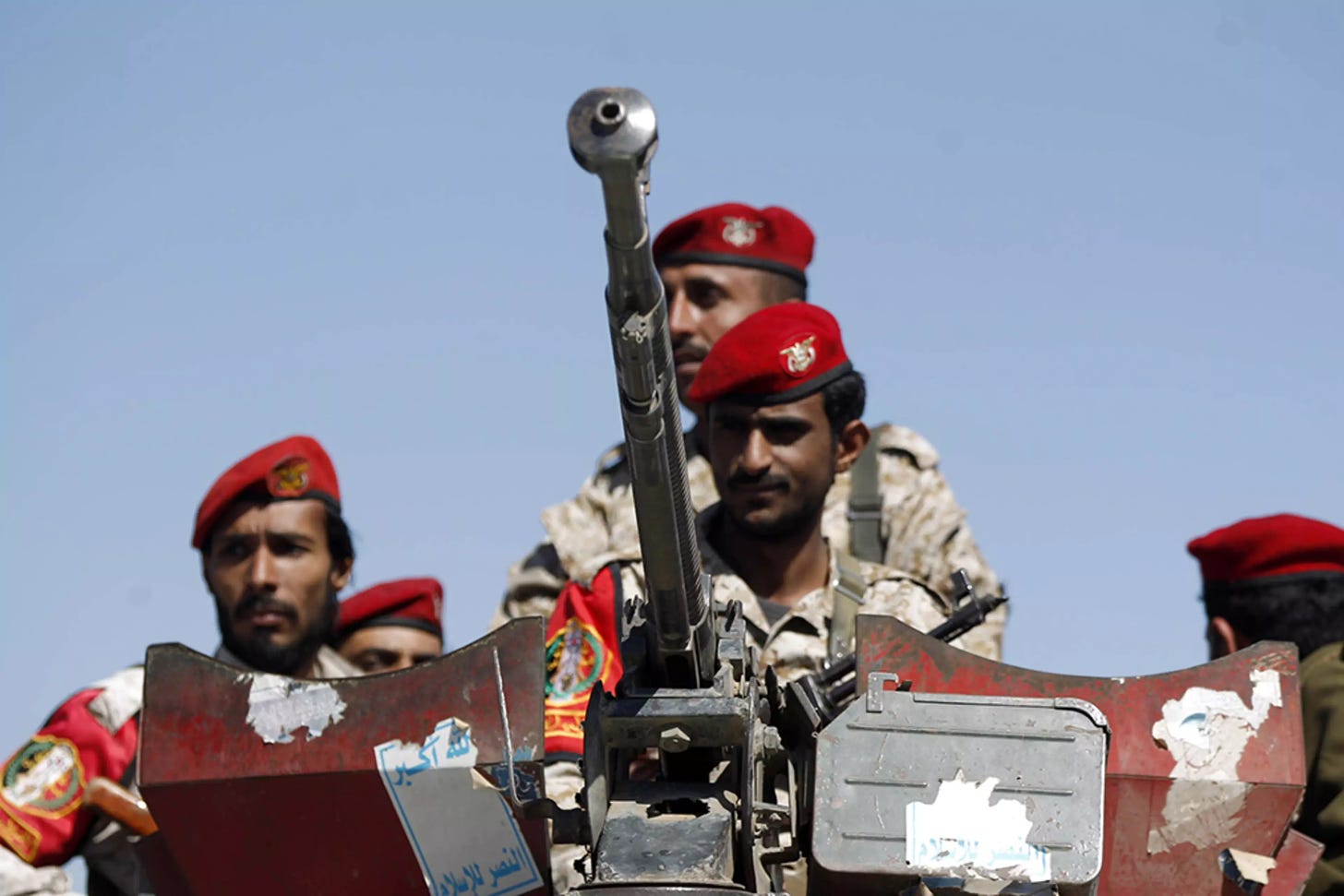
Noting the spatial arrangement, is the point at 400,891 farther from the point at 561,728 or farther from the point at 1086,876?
the point at 1086,876

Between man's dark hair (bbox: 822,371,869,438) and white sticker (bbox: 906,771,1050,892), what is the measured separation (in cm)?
262

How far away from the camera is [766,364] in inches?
285

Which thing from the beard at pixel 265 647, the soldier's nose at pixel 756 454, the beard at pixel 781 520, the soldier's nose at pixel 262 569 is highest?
the soldier's nose at pixel 756 454

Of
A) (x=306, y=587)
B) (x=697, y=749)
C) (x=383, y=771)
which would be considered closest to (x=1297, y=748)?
(x=697, y=749)

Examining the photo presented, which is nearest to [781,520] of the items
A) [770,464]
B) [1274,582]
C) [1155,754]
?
[770,464]

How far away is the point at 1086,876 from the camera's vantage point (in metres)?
4.87

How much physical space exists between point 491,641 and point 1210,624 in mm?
2934

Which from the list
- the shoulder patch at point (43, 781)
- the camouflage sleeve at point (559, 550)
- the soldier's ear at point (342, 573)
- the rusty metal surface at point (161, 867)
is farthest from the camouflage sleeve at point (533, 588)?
the rusty metal surface at point (161, 867)

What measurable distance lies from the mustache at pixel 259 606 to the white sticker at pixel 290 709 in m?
2.20

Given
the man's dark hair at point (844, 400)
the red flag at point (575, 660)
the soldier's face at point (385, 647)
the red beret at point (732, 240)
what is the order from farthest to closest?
the soldier's face at point (385, 647) → the red beret at point (732, 240) → the man's dark hair at point (844, 400) → the red flag at point (575, 660)

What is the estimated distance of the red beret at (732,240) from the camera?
9062 millimetres

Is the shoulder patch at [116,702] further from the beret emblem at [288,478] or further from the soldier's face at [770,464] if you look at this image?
the soldier's face at [770,464]

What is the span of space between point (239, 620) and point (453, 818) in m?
2.54

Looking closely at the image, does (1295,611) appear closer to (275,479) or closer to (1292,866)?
(1292,866)
